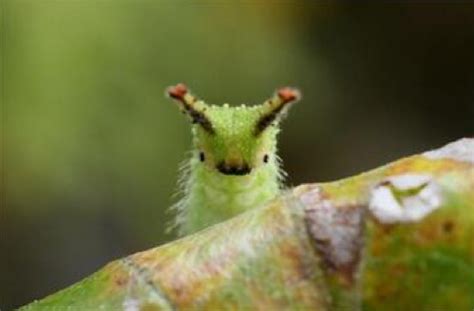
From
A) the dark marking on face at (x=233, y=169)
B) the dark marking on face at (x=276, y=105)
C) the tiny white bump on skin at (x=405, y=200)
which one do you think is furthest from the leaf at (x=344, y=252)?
the dark marking on face at (x=233, y=169)

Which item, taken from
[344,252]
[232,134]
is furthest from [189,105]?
[344,252]

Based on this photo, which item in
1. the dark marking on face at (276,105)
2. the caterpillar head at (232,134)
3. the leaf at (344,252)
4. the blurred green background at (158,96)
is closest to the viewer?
the leaf at (344,252)

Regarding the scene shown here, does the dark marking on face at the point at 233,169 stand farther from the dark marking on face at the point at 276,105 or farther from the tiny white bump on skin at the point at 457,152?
the tiny white bump on skin at the point at 457,152

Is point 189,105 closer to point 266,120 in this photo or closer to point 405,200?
point 266,120

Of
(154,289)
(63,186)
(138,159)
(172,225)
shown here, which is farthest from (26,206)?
(154,289)

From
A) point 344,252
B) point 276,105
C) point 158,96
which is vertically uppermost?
point 158,96

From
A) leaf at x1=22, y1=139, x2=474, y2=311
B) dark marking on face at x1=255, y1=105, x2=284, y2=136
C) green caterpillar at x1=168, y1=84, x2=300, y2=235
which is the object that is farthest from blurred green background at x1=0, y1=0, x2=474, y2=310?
leaf at x1=22, y1=139, x2=474, y2=311

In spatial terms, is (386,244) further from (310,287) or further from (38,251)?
(38,251)
